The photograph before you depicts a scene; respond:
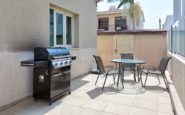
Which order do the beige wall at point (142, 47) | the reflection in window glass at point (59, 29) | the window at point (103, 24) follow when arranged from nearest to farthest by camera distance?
the reflection in window glass at point (59, 29), the beige wall at point (142, 47), the window at point (103, 24)

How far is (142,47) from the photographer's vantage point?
9.93m

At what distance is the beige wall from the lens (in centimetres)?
957

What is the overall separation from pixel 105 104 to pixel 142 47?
21.5 ft

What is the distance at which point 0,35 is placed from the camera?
140 inches

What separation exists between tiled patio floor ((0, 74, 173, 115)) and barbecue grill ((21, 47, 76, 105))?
0.23m

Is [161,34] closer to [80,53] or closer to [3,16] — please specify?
[80,53]

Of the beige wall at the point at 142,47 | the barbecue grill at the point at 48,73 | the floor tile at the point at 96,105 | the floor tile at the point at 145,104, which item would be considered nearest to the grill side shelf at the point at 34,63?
the barbecue grill at the point at 48,73

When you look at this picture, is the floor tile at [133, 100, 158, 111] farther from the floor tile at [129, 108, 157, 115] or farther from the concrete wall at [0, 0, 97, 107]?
the concrete wall at [0, 0, 97, 107]

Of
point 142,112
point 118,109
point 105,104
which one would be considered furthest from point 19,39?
point 142,112

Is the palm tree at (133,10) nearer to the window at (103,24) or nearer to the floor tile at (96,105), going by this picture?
the window at (103,24)

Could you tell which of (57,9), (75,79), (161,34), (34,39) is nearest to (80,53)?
(75,79)

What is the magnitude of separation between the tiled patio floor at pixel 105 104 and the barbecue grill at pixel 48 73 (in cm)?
23

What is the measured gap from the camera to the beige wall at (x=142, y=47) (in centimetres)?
957

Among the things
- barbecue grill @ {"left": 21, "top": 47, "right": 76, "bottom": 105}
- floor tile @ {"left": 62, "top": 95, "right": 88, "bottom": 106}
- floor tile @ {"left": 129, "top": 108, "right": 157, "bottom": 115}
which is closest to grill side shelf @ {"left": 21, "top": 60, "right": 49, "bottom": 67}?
barbecue grill @ {"left": 21, "top": 47, "right": 76, "bottom": 105}
